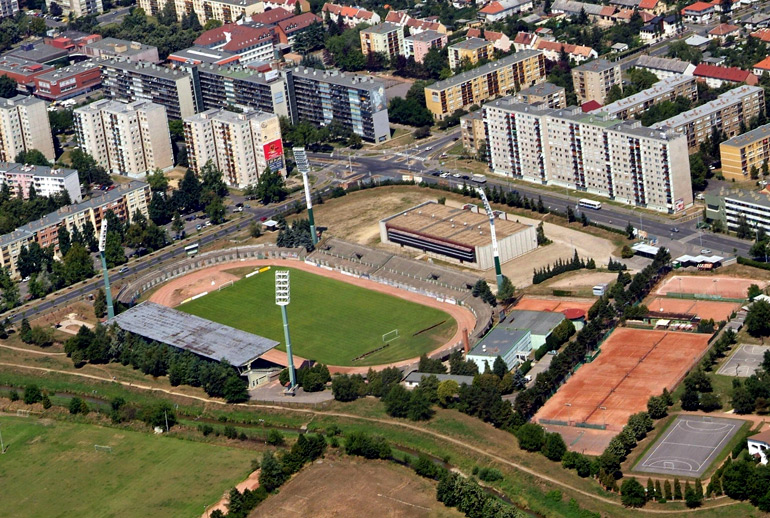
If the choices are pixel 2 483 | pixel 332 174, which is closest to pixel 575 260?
pixel 332 174

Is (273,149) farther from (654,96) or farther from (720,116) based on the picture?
(720,116)

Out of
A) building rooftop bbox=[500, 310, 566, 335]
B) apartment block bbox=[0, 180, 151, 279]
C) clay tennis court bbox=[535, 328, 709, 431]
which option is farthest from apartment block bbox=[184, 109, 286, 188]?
clay tennis court bbox=[535, 328, 709, 431]

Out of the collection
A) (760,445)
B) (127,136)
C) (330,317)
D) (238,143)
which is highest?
(127,136)

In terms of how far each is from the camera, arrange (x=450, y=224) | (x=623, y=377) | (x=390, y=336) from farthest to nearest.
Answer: (x=450, y=224)
(x=390, y=336)
(x=623, y=377)

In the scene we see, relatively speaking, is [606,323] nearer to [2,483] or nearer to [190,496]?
[190,496]

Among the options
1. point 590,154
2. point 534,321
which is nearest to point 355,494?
point 534,321

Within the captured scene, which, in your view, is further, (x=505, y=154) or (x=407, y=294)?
(x=505, y=154)

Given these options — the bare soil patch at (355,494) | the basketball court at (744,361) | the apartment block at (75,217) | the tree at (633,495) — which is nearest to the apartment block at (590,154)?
the basketball court at (744,361)

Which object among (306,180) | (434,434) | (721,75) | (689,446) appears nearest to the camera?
(689,446)
